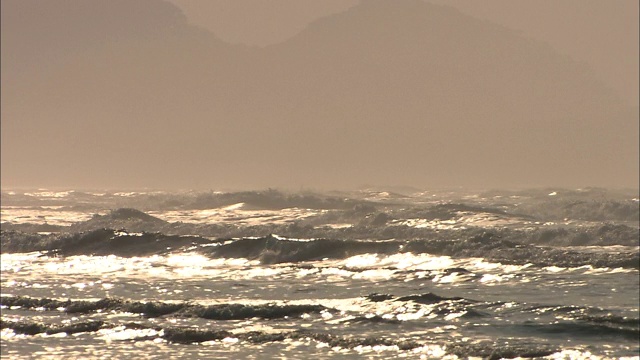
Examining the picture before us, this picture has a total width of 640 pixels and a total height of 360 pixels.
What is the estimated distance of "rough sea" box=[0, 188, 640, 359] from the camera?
16.3m

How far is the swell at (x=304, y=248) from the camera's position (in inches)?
1080

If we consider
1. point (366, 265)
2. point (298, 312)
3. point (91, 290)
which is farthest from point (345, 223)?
point (298, 312)

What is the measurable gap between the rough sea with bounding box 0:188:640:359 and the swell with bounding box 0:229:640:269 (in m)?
0.08

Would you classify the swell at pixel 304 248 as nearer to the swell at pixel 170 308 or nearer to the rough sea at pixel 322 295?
the rough sea at pixel 322 295

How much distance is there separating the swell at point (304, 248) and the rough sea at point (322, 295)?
0.08 m

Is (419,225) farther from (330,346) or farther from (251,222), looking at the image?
(330,346)

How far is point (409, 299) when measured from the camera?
20125 millimetres

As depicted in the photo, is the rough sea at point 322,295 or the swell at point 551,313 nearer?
the rough sea at point 322,295

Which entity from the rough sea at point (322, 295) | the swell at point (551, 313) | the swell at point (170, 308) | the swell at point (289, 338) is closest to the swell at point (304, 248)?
the rough sea at point (322, 295)

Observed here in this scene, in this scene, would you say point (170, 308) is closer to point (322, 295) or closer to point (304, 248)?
point (322, 295)

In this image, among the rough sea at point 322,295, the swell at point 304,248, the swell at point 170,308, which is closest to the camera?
the rough sea at point 322,295

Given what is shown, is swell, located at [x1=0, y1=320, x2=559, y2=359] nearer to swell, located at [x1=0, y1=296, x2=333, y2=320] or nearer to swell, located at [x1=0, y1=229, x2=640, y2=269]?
swell, located at [x1=0, y1=296, x2=333, y2=320]

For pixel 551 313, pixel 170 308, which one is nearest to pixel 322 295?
pixel 170 308

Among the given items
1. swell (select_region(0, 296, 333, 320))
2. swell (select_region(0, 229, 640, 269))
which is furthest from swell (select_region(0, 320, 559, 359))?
swell (select_region(0, 229, 640, 269))
